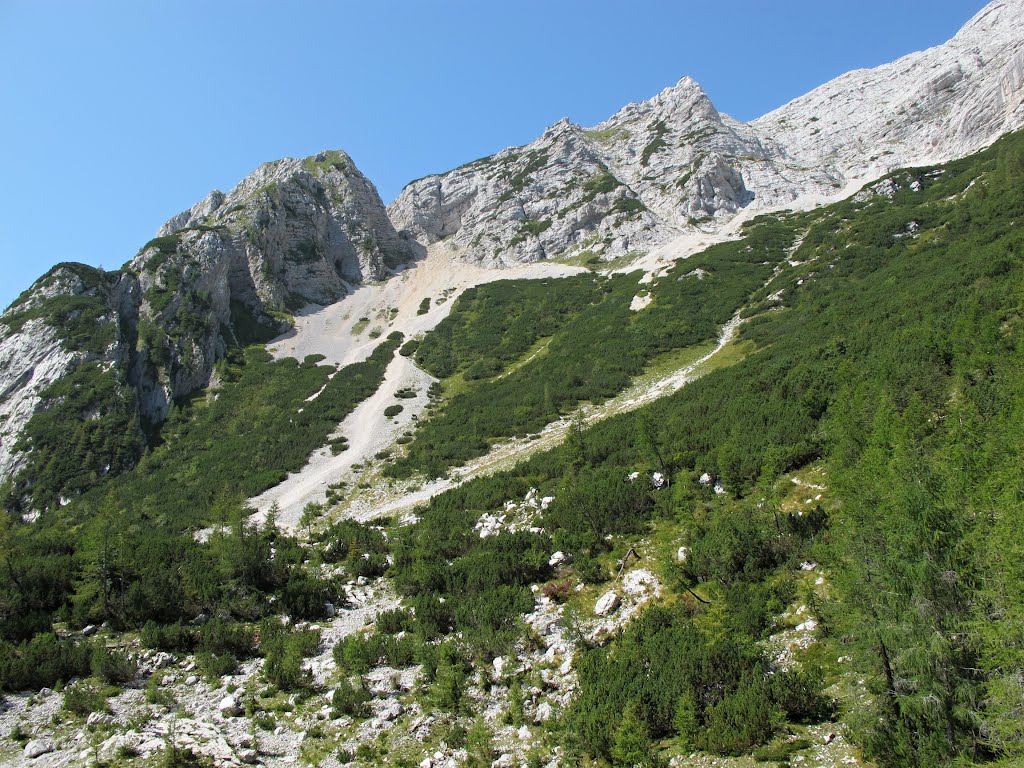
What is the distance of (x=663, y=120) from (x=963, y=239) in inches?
4034

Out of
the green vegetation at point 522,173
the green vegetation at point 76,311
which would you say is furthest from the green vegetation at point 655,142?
the green vegetation at point 76,311

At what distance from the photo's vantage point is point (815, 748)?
27.7 feet

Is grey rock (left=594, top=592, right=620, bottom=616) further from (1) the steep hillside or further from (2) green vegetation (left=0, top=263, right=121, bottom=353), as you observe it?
(2) green vegetation (left=0, top=263, right=121, bottom=353)

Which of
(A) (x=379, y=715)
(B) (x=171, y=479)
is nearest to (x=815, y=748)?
(A) (x=379, y=715)

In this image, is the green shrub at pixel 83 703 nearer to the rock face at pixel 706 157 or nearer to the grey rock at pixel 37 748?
the grey rock at pixel 37 748

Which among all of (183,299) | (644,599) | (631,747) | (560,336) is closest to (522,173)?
(560,336)

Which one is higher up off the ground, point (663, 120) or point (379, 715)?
point (663, 120)

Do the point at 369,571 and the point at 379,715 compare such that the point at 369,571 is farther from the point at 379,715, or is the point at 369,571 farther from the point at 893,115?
the point at 893,115

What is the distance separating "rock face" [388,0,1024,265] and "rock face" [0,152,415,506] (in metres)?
22.6

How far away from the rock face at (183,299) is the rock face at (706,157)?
2263 cm

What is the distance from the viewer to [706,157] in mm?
98688

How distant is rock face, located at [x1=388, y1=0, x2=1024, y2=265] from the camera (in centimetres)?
8850

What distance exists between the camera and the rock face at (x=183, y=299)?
172 ft

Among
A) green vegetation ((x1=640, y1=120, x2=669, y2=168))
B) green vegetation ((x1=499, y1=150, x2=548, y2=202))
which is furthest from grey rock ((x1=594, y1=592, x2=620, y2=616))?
green vegetation ((x1=640, y1=120, x2=669, y2=168))
